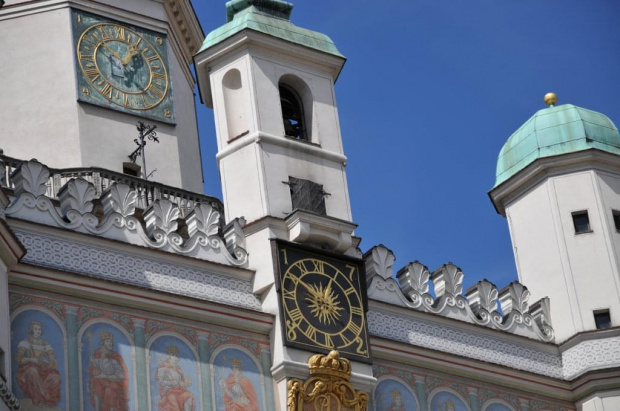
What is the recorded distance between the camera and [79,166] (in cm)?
2327

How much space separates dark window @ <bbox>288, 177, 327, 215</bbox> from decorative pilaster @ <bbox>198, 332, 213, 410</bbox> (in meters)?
2.02

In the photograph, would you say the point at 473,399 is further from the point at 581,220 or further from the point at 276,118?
the point at 276,118

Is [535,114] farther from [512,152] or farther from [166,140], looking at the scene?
[166,140]

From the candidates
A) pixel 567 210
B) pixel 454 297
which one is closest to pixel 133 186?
pixel 454 297

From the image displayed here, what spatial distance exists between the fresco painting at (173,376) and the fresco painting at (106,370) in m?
0.25

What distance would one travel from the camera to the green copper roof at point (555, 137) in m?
22.1

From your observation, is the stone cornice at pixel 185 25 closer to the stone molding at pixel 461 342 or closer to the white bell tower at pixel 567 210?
the white bell tower at pixel 567 210

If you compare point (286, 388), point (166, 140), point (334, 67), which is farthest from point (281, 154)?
point (166, 140)

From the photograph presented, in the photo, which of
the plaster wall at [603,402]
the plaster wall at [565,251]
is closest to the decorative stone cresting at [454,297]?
the plaster wall at [565,251]

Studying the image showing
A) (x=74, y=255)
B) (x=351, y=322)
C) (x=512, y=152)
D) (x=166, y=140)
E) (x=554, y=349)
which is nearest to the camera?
(x=74, y=255)

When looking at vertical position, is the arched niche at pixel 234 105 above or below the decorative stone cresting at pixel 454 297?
above

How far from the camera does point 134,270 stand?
18281mm

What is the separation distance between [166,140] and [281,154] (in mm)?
4351

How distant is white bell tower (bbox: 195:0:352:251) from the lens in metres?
19.8
